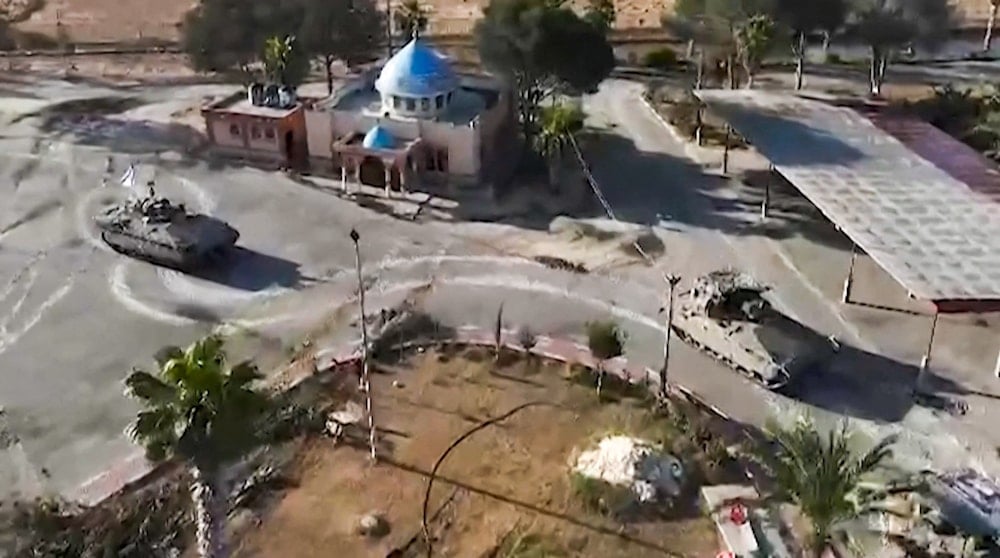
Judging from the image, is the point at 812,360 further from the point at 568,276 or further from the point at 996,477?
the point at 568,276

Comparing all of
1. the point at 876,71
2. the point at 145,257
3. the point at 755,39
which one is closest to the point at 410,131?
the point at 145,257

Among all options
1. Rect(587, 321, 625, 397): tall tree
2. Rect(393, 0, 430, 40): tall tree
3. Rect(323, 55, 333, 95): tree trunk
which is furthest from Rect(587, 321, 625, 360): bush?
Rect(393, 0, 430, 40): tall tree

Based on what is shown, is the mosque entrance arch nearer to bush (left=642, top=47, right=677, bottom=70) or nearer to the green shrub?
the green shrub

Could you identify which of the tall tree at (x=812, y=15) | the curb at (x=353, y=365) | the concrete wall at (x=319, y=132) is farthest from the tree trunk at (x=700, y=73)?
the curb at (x=353, y=365)

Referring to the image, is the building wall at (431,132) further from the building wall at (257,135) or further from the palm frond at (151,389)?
the palm frond at (151,389)

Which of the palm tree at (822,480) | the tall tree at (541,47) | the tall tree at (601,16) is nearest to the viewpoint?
the palm tree at (822,480)

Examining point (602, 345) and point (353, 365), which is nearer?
point (602, 345)

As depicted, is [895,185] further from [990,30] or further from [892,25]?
[990,30]
